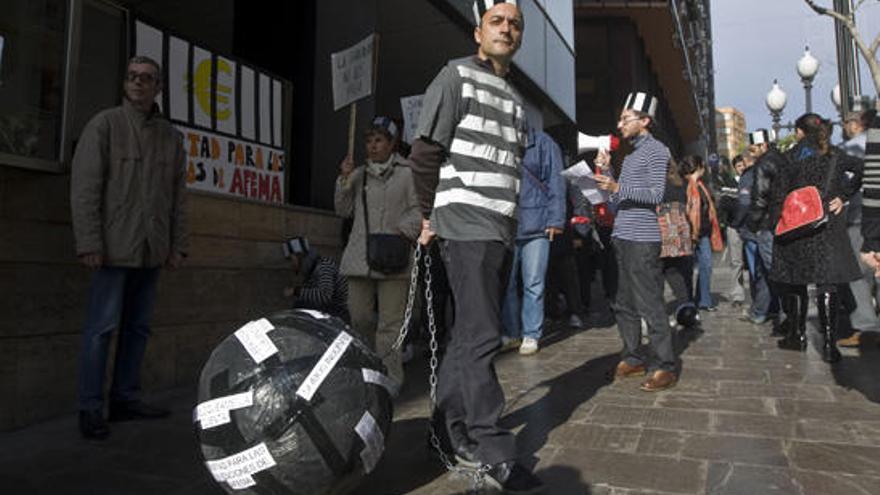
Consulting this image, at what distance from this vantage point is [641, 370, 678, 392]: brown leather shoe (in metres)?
4.64

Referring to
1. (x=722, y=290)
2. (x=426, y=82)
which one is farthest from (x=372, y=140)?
(x=722, y=290)

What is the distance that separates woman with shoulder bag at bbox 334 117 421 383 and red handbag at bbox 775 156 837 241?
3.28 meters

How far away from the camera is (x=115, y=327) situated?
389cm

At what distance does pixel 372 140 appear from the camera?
4539 millimetres

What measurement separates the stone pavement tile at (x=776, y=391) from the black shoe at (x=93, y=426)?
3994 millimetres

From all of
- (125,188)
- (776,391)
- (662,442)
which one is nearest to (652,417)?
(662,442)

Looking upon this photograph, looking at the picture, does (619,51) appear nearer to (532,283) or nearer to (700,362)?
(532,283)

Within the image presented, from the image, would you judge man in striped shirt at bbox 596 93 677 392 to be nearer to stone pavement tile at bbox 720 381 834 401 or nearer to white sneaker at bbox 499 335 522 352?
stone pavement tile at bbox 720 381 834 401

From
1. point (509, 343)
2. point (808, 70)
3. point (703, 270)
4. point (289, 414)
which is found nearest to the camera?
point (289, 414)

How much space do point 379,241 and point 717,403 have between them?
249cm

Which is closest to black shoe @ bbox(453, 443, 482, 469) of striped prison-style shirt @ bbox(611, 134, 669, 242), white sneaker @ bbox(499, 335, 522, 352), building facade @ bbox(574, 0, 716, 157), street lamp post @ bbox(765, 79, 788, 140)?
striped prison-style shirt @ bbox(611, 134, 669, 242)

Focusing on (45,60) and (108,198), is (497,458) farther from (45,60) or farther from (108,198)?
(45,60)

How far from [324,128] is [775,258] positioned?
180 inches

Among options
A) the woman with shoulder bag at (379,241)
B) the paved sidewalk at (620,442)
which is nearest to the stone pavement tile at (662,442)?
the paved sidewalk at (620,442)
